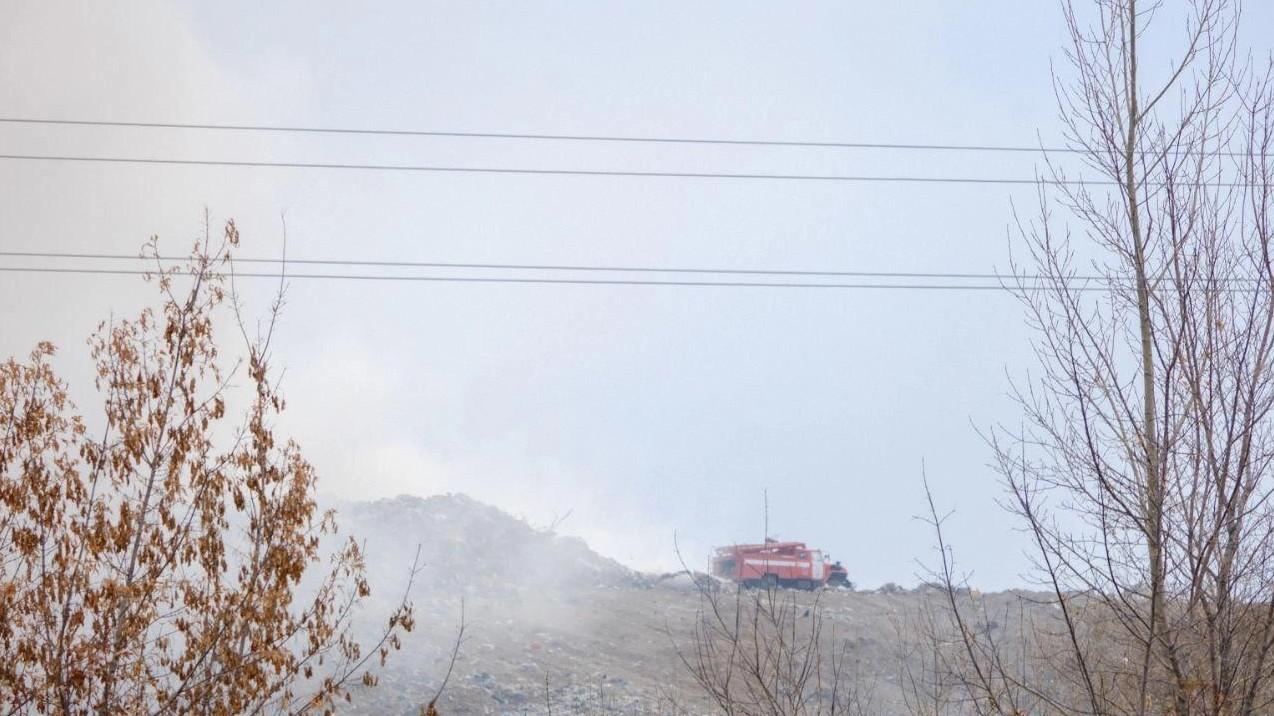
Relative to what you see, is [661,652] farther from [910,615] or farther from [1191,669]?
[1191,669]

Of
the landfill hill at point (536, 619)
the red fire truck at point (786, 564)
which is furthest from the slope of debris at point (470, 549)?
the red fire truck at point (786, 564)

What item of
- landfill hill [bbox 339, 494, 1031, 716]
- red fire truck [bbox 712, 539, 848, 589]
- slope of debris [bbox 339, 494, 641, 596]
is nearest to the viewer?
landfill hill [bbox 339, 494, 1031, 716]

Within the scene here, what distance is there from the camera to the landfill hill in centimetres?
1692

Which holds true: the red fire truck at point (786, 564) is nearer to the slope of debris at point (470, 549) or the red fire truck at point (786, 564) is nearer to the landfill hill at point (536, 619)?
the landfill hill at point (536, 619)

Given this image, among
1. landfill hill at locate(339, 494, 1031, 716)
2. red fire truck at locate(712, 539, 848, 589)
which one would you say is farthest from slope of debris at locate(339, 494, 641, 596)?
red fire truck at locate(712, 539, 848, 589)

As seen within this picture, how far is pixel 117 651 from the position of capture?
6.76 m

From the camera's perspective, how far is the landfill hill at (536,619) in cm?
1692

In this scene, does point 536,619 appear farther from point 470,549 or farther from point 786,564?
point 786,564

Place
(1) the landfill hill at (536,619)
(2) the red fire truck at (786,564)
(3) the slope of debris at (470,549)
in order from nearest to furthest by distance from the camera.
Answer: (1) the landfill hill at (536,619)
(3) the slope of debris at (470,549)
(2) the red fire truck at (786,564)

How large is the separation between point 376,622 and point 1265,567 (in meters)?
16.5

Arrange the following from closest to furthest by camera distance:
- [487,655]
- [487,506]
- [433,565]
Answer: [487,655], [433,565], [487,506]

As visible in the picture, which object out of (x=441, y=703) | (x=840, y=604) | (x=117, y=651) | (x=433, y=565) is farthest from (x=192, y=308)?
(x=840, y=604)

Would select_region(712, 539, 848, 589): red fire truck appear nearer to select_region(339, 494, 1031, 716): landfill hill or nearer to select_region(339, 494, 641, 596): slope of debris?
select_region(339, 494, 1031, 716): landfill hill

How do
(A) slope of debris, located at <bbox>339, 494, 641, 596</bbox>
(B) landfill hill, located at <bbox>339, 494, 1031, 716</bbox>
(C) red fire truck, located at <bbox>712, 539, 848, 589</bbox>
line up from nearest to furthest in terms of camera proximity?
(B) landfill hill, located at <bbox>339, 494, 1031, 716</bbox>, (A) slope of debris, located at <bbox>339, 494, 641, 596</bbox>, (C) red fire truck, located at <bbox>712, 539, 848, 589</bbox>
